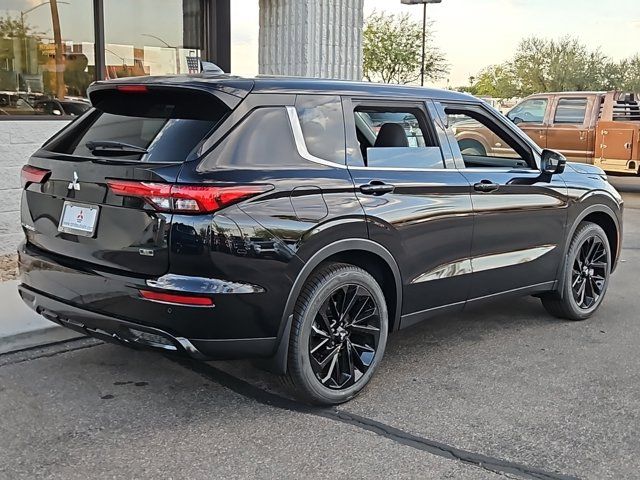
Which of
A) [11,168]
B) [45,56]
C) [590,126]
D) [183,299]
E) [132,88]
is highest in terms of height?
[45,56]

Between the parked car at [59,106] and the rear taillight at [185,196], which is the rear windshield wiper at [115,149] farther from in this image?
the parked car at [59,106]

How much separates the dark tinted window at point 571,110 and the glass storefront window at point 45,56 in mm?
10715

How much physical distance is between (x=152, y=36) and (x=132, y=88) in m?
5.33

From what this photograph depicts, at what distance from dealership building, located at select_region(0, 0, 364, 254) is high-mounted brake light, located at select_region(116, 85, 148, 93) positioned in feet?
12.6

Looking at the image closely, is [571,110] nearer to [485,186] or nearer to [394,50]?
[485,186]

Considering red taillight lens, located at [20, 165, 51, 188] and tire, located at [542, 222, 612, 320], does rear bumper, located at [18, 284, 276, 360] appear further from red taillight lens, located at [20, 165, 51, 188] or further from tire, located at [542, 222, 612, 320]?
tire, located at [542, 222, 612, 320]

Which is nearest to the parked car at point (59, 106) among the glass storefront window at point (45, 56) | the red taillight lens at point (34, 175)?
the glass storefront window at point (45, 56)

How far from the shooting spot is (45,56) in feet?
26.6

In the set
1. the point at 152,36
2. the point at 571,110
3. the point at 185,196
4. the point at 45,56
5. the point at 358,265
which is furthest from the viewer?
the point at 571,110

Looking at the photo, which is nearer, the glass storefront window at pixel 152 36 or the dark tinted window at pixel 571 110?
the glass storefront window at pixel 152 36

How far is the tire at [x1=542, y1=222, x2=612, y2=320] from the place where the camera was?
588cm

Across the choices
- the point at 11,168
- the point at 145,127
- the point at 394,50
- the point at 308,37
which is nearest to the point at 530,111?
the point at 308,37

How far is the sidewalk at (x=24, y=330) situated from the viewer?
5090 millimetres

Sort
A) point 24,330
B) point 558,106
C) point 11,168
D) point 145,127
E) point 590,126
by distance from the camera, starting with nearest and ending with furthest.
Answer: point 145,127 → point 24,330 → point 11,168 → point 590,126 → point 558,106
